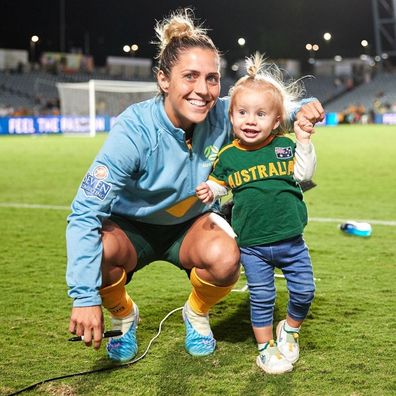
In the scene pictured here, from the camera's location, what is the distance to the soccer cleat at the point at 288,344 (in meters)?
2.89

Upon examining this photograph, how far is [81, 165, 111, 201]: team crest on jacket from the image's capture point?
2668 millimetres

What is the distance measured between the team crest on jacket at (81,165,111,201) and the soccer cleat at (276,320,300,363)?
974 mm

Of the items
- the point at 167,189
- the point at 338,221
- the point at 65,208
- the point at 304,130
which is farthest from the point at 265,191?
the point at 65,208

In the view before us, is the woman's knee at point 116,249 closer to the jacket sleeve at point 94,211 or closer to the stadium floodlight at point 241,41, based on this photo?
the jacket sleeve at point 94,211

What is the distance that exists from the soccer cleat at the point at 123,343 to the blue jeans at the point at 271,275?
21.4 inches

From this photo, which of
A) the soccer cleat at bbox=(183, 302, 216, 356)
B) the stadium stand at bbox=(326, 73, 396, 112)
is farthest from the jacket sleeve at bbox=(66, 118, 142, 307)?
the stadium stand at bbox=(326, 73, 396, 112)

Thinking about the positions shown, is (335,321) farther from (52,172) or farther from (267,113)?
(52,172)

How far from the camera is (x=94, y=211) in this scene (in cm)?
266

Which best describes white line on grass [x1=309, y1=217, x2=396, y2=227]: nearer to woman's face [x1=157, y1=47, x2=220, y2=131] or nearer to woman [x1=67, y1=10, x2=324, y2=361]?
woman [x1=67, y1=10, x2=324, y2=361]

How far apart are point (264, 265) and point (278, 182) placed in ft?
1.15

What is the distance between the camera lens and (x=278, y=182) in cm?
288

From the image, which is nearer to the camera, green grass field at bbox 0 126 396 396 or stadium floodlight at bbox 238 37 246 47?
green grass field at bbox 0 126 396 396

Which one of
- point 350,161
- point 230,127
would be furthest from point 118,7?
point 230,127

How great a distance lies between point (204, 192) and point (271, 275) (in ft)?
1.49
